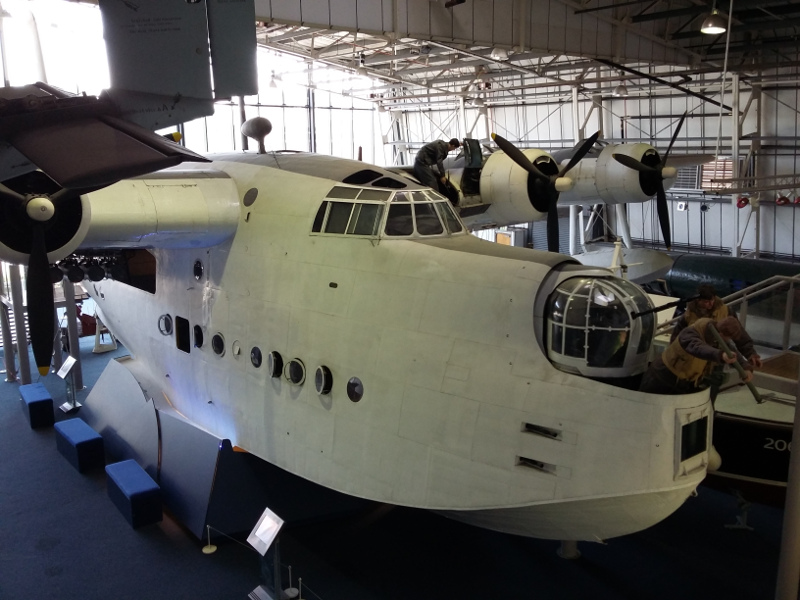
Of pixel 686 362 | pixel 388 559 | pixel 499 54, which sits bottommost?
pixel 388 559

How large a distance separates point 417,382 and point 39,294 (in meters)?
4.20

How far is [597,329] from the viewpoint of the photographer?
6.80 meters

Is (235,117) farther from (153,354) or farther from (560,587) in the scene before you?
(560,587)

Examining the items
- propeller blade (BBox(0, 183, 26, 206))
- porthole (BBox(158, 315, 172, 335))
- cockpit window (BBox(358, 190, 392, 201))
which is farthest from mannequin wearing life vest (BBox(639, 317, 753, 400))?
porthole (BBox(158, 315, 172, 335))

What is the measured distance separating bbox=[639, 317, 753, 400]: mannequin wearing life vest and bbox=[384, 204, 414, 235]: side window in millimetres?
3203

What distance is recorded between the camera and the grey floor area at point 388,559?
8.97 metres

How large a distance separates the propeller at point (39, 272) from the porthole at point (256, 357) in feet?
8.14

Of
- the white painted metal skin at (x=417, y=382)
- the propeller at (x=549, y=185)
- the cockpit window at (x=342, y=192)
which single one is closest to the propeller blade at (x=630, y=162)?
the propeller at (x=549, y=185)

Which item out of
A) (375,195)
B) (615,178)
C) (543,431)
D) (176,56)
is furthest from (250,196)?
(615,178)

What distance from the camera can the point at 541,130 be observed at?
36.8 metres

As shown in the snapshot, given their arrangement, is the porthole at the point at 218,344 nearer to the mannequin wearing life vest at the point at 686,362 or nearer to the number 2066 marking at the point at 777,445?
the mannequin wearing life vest at the point at 686,362

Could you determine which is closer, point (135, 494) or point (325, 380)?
point (325, 380)

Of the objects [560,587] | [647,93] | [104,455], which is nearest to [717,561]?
[560,587]

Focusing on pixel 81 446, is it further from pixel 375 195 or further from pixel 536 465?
pixel 536 465
